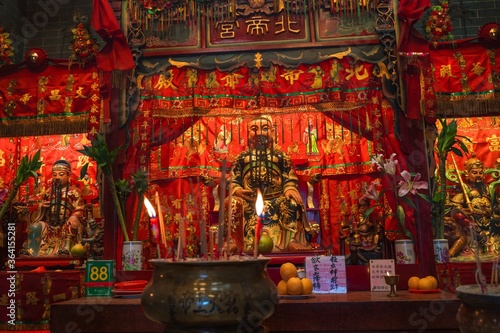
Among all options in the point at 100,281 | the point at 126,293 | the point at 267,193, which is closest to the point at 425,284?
the point at 126,293

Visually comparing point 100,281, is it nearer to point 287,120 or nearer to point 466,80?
point 287,120

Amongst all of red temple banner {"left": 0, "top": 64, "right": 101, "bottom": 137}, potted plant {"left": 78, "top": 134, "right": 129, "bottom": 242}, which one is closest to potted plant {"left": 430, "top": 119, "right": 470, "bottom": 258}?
potted plant {"left": 78, "top": 134, "right": 129, "bottom": 242}

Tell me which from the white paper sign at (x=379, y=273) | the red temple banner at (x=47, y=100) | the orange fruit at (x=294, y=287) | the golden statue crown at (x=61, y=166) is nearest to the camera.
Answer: the orange fruit at (x=294, y=287)

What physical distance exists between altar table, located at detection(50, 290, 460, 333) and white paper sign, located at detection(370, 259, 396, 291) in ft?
2.51

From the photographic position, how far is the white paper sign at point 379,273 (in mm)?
2883

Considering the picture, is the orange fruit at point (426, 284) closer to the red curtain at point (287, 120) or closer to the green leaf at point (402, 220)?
the green leaf at point (402, 220)

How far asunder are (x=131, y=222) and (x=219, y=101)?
61.6 inches

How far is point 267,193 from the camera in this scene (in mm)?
5410

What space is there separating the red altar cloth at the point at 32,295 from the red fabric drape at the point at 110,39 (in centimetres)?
203

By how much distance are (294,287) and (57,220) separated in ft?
13.5

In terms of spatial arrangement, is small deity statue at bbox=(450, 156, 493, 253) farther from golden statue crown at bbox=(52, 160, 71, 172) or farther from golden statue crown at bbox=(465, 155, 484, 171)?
golden statue crown at bbox=(52, 160, 71, 172)

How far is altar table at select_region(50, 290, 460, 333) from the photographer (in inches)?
80.0

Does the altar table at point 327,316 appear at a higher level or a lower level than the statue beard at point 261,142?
lower

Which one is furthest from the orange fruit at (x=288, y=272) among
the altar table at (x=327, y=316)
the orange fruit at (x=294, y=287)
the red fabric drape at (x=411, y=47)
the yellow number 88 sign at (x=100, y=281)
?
the red fabric drape at (x=411, y=47)
